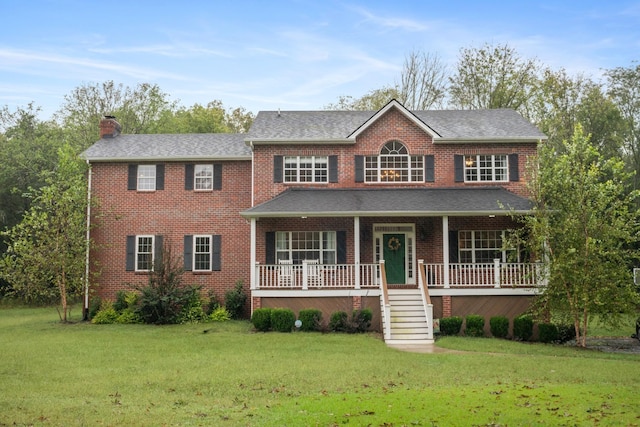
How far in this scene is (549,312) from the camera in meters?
21.0

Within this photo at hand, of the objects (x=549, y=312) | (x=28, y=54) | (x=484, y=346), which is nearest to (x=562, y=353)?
(x=484, y=346)

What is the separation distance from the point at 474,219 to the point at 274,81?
1814 centimetres

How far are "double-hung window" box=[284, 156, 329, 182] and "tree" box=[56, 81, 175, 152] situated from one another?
24.8 meters

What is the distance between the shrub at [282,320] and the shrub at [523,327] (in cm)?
742

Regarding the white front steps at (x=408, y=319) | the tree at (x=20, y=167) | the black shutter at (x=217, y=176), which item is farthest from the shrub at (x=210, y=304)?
the tree at (x=20, y=167)

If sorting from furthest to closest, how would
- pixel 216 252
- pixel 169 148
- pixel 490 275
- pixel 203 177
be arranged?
pixel 169 148 < pixel 203 177 < pixel 216 252 < pixel 490 275

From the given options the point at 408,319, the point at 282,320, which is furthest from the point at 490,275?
the point at 282,320

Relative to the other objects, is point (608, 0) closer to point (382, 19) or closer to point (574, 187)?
point (574, 187)

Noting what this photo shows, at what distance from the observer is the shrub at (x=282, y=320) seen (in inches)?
822

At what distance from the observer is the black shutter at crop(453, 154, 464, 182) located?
24.8 m

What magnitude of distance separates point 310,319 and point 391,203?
5.17 metres

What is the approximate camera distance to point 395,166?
81.9 ft

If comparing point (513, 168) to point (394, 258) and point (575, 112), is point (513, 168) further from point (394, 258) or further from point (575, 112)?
point (575, 112)

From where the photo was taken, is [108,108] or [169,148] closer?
[169,148]
